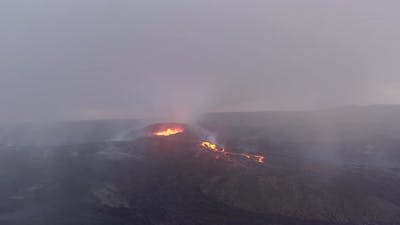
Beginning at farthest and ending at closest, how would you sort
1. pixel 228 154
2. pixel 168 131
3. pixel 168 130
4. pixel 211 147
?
pixel 168 130 → pixel 168 131 → pixel 211 147 → pixel 228 154

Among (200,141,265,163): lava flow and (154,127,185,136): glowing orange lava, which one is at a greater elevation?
(154,127,185,136): glowing orange lava

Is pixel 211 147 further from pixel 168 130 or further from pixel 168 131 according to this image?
pixel 168 130

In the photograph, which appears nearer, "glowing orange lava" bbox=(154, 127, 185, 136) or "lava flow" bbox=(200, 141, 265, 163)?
"lava flow" bbox=(200, 141, 265, 163)

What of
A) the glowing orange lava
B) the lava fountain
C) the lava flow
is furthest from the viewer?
the lava fountain

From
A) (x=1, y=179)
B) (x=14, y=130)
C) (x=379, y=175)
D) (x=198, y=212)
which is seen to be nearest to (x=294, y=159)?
(x=379, y=175)

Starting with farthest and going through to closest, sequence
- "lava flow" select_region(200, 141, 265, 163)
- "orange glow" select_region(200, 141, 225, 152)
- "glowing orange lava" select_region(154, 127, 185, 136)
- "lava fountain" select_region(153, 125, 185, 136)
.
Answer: "lava fountain" select_region(153, 125, 185, 136) → "glowing orange lava" select_region(154, 127, 185, 136) → "orange glow" select_region(200, 141, 225, 152) → "lava flow" select_region(200, 141, 265, 163)

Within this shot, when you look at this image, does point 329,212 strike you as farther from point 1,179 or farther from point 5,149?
point 5,149

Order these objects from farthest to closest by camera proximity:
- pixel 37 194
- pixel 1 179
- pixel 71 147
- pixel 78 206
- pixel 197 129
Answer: pixel 197 129, pixel 71 147, pixel 1 179, pixel 37 194, pixel 78 206

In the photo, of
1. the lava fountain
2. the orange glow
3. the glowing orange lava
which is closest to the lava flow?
the orange glow

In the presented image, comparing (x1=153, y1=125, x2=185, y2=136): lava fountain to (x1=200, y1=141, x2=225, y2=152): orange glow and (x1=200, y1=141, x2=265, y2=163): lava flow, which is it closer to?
(x1=200, y1=141, x2=225, y2=152): orange glow

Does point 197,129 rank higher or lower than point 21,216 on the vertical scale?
higher

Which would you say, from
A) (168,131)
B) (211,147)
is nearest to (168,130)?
(168,131)
